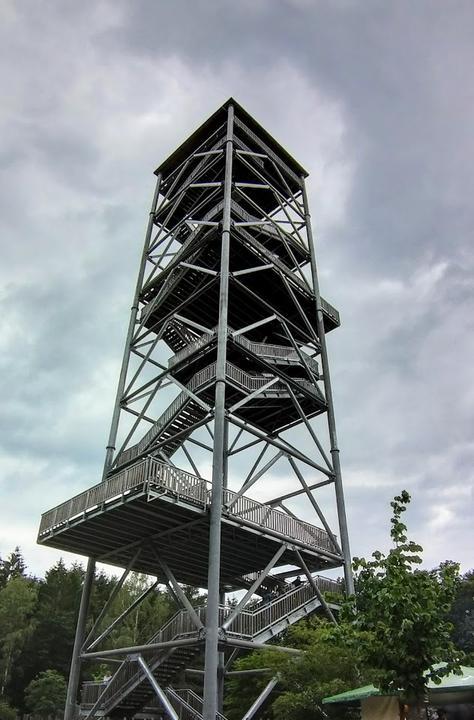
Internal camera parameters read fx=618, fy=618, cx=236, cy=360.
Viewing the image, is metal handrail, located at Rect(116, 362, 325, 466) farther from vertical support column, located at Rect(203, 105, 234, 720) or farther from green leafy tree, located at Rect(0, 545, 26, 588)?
green leafy tree, located at Rect(0, 545, 26, 588)

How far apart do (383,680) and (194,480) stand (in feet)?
31.7

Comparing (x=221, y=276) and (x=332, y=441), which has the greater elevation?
(x=221, y=276)

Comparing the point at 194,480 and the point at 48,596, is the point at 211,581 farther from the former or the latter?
the point at 48,596

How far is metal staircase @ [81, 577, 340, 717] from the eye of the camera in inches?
786

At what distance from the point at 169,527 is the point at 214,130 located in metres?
20.2

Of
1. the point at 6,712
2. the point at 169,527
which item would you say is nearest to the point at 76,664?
the point at 169,527

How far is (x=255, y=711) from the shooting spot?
1877 centimetres

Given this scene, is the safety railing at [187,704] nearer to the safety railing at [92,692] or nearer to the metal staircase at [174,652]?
the metal staircase at [174,652]

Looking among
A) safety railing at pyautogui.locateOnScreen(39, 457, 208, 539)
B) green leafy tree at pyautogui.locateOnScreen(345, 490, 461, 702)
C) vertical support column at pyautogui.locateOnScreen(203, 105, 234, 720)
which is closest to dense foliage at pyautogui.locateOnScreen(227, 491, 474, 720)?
green leafy tree at pyautogui.locateOnScreen(345, 490, 461, 702)

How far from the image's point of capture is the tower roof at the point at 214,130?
1196 inches

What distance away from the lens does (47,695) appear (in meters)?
46.5

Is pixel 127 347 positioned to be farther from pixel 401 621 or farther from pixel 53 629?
pixel 53 629

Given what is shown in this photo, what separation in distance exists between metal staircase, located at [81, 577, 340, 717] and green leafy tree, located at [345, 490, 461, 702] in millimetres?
9313

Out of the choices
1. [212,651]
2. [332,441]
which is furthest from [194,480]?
[332,441]
